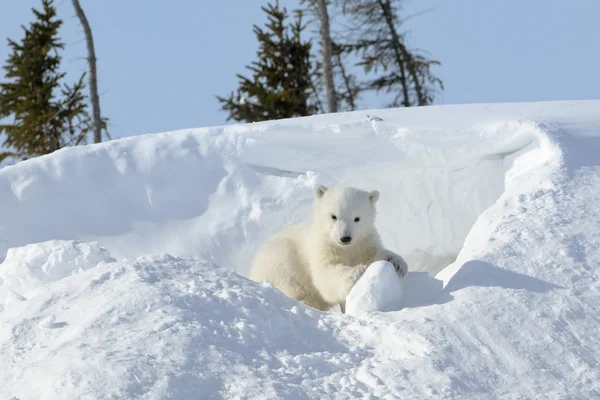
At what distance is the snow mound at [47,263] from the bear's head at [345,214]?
1742 millimetres

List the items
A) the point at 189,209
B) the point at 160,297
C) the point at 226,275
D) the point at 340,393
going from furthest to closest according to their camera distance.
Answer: the point at 189,209, the point at 226,275, the point at 160,297, the point at 340,393

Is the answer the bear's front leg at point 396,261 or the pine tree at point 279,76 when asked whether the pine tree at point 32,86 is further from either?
the bear's front leg at point 396,261

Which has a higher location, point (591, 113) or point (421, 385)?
point (591, 113)

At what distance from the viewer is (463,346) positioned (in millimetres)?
4098

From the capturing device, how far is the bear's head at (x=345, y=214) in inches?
200

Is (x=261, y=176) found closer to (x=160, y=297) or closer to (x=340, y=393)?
(x=160, y=297)

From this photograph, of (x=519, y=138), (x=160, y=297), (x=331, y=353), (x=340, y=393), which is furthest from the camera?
(x=519, y=138)

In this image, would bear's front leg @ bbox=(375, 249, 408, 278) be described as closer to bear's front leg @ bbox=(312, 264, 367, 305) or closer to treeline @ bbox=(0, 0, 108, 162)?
bear's front leg @ bbox=(312, 264, 367, 305)

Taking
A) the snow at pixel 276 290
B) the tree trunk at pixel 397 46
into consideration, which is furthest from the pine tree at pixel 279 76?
the snow at pixel 276 290

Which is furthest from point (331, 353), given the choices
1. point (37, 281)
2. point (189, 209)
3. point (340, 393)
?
point (189, 209)

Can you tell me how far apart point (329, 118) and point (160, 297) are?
4331 mm

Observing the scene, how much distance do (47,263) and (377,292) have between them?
2892 mm

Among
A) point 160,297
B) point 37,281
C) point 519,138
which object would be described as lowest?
point 37,281

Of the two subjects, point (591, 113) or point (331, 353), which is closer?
point (331, 353)
